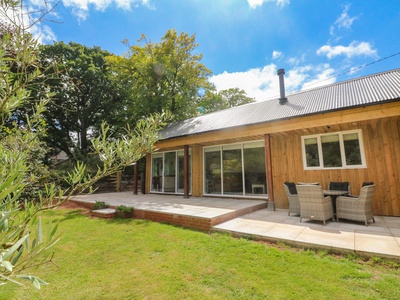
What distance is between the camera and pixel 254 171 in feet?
26.3

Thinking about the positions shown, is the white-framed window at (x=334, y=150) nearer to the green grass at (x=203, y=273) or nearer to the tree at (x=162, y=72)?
the green grass at (x=203, y=273)

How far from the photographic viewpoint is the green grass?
2389 mm

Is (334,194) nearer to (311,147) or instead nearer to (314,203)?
(314,203)

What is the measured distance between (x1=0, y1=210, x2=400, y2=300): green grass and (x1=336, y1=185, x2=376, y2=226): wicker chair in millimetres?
1840

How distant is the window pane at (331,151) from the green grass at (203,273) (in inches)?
154

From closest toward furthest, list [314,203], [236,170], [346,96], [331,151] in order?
[314,203], [346,96], [331,151], [236,170]

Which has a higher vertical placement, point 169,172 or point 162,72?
point 162,72

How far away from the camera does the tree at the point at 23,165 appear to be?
0.75 metres

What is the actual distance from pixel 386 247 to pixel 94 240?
5.42m

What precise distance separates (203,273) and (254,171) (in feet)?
18.7

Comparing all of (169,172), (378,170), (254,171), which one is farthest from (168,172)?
(378,170)

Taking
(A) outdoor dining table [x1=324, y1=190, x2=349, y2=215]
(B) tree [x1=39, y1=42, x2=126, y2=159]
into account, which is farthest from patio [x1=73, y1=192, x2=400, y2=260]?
(B) tree [x1=39, y1=42, x2=126, y2=159]

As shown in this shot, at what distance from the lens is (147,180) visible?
11.6 meters

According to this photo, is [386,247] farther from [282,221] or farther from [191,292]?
[191,292]
